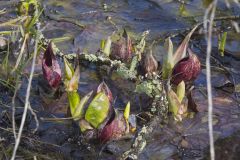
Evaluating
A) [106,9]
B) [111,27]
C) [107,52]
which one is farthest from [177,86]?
[106,9]

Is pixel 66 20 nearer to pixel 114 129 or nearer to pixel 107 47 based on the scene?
pixel 107 47

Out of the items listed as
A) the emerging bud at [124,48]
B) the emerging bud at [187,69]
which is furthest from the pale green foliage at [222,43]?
the emerging bud at [124,48]

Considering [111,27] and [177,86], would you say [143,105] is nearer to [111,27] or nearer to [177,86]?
[177,86]

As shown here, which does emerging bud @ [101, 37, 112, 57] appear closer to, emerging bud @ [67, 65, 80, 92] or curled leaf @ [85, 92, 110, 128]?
emerging bud @ [67, 65, 80, 92]

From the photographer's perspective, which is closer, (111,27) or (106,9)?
(111,27)

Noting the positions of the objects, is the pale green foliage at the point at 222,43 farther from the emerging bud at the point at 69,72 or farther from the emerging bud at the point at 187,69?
the emerging bud at the point at 69,72

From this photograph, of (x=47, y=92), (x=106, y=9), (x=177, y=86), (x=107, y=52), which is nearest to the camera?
(x=177, y=86)
